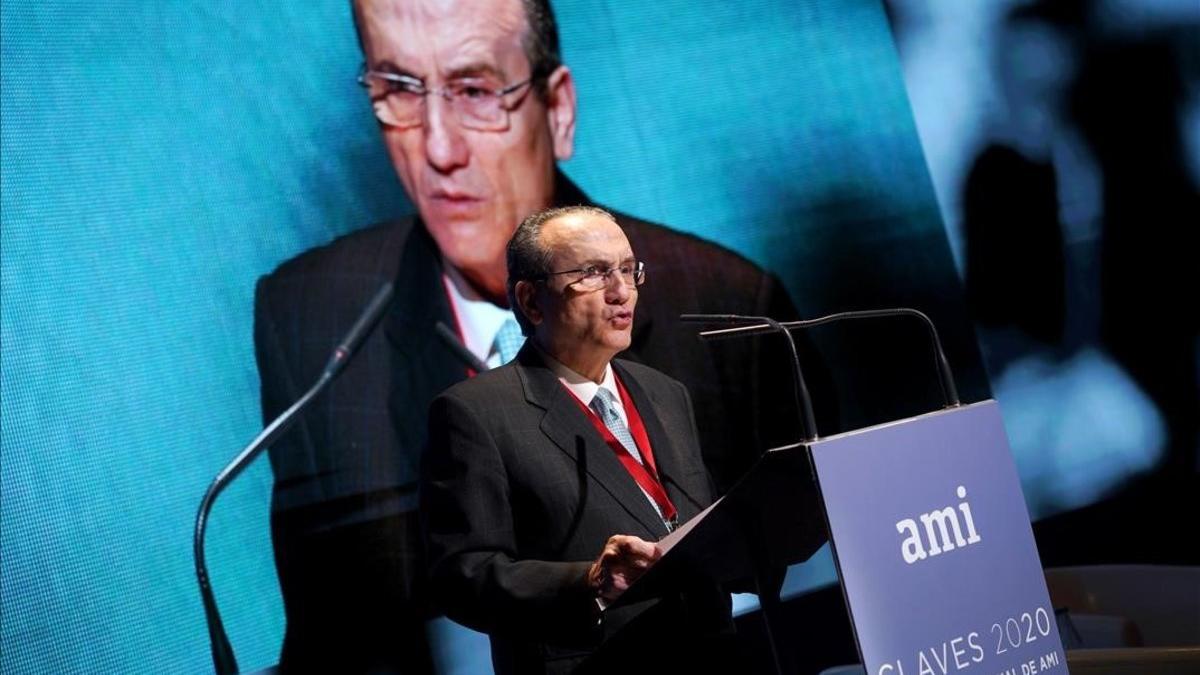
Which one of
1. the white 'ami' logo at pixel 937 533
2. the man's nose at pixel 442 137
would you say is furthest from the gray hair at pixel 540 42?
the white 'ami' logo at pixel 937 533

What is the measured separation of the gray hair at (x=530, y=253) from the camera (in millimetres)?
2432

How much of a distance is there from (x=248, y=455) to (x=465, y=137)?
4.12ft

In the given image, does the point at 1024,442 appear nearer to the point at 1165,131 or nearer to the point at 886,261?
the point at 886,261

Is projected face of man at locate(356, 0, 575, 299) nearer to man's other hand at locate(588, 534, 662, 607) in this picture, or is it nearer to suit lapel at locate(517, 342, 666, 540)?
suit lapel at locate(517, 342, 666, 540)

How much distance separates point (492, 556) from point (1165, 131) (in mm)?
4905

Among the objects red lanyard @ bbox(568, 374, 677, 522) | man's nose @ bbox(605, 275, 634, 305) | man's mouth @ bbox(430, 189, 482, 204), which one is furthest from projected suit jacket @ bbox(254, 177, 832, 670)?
man's nose @ bbox(605, 275, 634, 305)

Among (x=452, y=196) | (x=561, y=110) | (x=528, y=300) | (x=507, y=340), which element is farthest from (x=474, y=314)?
(x=528, y=300)

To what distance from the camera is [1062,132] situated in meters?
5.75

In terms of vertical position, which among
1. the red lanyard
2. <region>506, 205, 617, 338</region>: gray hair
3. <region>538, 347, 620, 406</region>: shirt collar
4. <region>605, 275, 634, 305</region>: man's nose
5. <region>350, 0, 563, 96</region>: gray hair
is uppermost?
<region>350, 0, 563, 96</region>: gray hair

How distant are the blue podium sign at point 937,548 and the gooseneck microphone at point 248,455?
2.30 m

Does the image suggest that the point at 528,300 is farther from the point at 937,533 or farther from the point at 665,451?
the point at 937,533

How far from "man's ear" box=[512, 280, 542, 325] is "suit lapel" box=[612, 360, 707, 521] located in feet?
0.74

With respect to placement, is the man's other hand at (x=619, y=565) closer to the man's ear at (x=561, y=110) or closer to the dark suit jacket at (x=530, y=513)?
the dark suit jacket at (x=530, y=513)

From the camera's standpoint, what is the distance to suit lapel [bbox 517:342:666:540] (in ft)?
7.65
